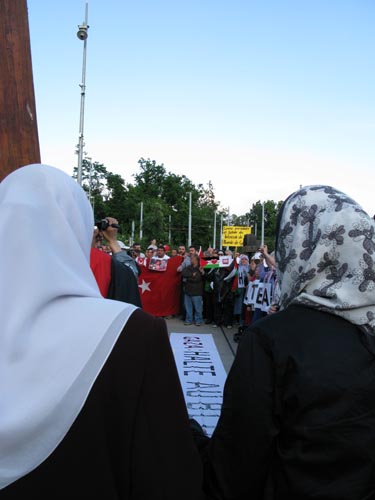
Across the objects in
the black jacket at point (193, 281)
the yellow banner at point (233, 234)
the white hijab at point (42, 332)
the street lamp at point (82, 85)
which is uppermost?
the street lamp at point (82, 85)

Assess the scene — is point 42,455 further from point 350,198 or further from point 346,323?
point 350,198

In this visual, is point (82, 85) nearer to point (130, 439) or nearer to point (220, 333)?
point (220, 333)

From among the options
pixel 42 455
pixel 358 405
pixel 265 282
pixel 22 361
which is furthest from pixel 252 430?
pixel 265 282

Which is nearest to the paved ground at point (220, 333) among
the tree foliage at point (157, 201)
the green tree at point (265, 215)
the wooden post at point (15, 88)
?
the wooden post at point (15, 88)

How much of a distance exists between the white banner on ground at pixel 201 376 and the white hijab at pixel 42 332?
121 inches

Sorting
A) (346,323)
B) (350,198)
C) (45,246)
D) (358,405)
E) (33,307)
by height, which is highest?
(350,198)

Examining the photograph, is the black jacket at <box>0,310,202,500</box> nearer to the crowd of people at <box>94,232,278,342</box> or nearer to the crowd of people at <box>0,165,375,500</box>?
the crowd of people at <box>0,165,375,500</box>

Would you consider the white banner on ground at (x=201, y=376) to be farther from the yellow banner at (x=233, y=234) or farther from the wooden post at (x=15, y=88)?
the yellow banner at (x=233, y=234)

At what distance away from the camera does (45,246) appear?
1061mm

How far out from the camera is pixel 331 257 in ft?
4.92

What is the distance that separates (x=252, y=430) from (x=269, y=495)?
0.26m

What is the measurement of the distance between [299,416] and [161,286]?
10956 mm

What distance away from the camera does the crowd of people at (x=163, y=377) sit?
0.92m

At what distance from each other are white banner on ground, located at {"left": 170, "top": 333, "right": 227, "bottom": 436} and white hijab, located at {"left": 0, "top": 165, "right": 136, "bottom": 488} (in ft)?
10.1
